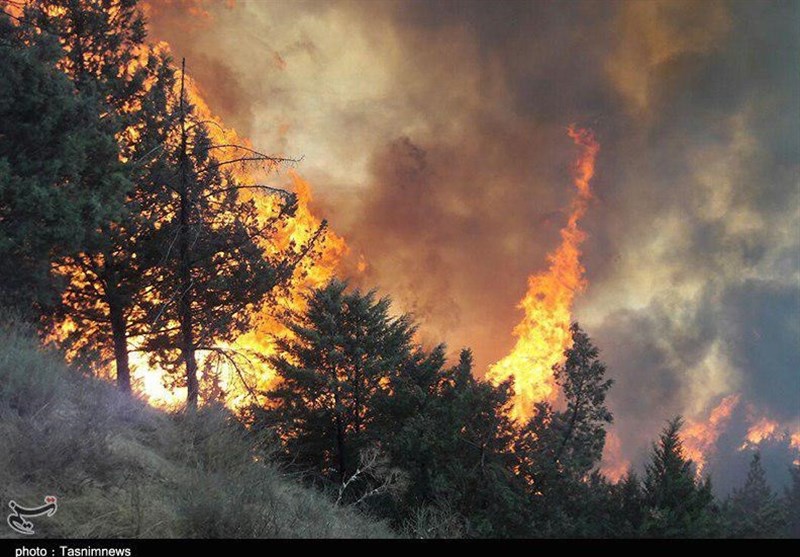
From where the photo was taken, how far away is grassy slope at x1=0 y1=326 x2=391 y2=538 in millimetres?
4590

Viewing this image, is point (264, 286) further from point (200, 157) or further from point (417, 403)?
point (417, 403)

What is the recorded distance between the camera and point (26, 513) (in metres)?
4.30

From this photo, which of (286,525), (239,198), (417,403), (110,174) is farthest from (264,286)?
(417,403)

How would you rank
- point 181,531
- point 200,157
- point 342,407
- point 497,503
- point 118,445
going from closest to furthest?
1. point 181,531
2. point 118,445
3. point 200,157
4. point 497,503
5. point 342,407

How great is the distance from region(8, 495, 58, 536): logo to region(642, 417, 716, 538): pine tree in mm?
26222

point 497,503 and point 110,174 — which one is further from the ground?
point 110,174

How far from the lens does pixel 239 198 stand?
17203 millimetres

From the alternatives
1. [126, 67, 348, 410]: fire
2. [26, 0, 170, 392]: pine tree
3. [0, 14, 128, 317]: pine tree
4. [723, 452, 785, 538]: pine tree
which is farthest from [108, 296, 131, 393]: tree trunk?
[723, 452, 785, 538]: pine tree

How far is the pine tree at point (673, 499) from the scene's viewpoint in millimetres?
25391

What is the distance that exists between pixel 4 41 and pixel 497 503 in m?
24.3

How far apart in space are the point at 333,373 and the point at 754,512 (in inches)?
2243

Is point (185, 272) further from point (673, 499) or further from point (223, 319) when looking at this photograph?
point (673, 499)

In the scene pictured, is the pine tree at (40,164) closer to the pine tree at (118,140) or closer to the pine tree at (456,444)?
the pine tree at (118,140)

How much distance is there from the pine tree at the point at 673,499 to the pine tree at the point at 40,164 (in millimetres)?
25562
